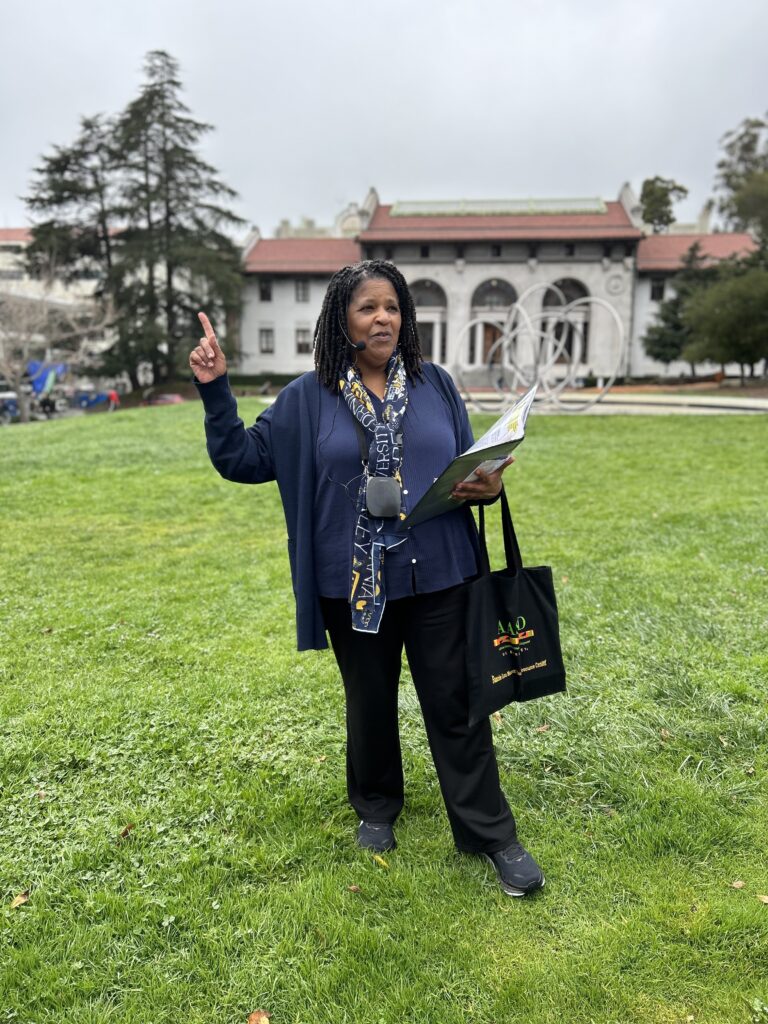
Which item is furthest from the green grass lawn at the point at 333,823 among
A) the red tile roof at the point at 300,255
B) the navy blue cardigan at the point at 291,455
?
the red tile roof at the point at 300,255

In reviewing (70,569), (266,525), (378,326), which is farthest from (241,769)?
(266,525)

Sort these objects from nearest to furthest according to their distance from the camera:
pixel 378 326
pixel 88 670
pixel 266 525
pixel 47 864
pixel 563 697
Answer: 1. pixel 378 326
2. pixel 47 864
3. pixel 563 697
4. pixel 88 670
5. pixel 266 525

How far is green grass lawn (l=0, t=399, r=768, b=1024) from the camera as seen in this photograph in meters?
2.05

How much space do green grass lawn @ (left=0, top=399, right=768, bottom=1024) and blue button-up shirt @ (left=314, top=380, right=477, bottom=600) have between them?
98cm

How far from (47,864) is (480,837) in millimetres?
1464

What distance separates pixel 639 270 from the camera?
45469mm

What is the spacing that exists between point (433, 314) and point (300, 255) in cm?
936

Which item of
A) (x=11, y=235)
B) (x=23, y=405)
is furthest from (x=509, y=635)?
(x=11, y=235)

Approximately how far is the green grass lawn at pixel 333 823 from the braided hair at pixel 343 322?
5.33 ft

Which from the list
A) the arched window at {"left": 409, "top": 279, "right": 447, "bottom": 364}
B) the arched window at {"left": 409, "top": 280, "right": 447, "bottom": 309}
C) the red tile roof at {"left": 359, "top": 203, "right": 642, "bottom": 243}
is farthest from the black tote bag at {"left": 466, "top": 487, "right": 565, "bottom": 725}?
the arched window at {"left": 409, "top": 280, "right": 447, "bottom": 309}

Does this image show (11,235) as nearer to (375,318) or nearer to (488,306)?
(488,306)

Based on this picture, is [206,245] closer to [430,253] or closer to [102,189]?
[102,189]

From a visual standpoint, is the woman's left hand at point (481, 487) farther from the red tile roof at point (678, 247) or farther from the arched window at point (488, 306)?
the red tile roof at point (678, 247)

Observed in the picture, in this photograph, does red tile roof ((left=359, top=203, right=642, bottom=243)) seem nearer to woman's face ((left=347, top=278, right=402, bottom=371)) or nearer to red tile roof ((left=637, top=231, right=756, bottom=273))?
red tile roof ((left=637, top=231, right=756, bottom=273))
